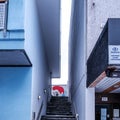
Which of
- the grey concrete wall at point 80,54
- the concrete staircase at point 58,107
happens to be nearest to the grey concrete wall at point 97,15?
the grey concrete wall at point 80,54

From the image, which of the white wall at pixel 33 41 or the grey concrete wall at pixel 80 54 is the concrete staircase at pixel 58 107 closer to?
the grey concrete wall at pixel 80 54

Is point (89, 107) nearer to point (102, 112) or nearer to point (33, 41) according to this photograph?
point (102, 112)

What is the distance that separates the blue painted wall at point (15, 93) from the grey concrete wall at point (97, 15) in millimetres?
2294

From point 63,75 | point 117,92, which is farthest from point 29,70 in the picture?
point 63,75

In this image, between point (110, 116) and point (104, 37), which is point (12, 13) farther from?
point (110, 116)

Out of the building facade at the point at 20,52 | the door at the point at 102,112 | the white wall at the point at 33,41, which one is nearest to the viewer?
the building facade at the point at 20,52

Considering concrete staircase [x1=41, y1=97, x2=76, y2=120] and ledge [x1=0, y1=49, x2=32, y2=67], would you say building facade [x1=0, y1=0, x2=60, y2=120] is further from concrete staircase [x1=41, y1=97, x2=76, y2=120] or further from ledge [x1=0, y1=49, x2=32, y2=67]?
concrete staircase [x1=41, y1=97, x2=76, y2=120]

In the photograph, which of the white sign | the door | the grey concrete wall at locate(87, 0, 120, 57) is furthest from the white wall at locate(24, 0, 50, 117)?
the white sign

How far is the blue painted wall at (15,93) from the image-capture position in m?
9.48

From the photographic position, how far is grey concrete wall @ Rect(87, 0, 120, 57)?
31.0 ft

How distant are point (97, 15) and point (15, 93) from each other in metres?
3.72

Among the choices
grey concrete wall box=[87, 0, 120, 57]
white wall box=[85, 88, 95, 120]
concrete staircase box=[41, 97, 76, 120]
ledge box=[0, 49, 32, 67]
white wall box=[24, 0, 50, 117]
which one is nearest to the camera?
ledge box=[0, 49, 32, 67]

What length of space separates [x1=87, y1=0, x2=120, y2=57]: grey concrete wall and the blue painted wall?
229cm

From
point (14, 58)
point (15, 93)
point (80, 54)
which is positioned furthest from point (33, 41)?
point (80, 54)
